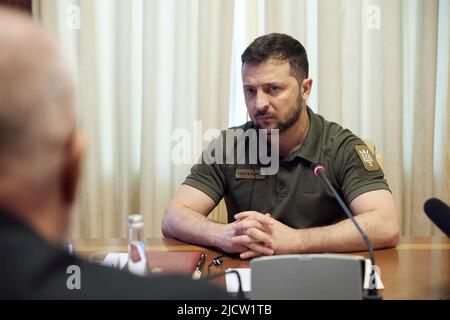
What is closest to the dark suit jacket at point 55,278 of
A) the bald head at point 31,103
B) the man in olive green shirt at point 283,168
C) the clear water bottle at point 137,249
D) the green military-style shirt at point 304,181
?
the bald head at point 31,103

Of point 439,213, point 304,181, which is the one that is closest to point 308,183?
point 304,181

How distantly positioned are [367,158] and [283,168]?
0.28m

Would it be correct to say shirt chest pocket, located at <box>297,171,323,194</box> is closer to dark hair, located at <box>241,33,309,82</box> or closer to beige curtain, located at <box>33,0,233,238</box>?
dark hair, located at <box>241,33,309,82</box>

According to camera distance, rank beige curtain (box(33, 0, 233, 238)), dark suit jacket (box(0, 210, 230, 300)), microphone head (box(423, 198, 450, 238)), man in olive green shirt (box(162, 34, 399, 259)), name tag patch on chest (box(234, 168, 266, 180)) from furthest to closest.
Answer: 1. beige curtain (box(33, 0, 233, 238))
2. name tag patch on chest (box(234, 168, 266, 180))
3. man in olive green shirt (box(162, 34, 399, 259))
4. microphone head (box(423, 198, 450, 238))
5. dark suit jacket (box(0, 210, 230, 300))

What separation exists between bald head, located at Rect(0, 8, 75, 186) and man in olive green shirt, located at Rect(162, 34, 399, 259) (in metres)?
1.20

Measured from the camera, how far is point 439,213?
1.12 metres

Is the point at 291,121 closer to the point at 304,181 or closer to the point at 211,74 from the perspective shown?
the point at 304,181

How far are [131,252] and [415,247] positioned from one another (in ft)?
2.80

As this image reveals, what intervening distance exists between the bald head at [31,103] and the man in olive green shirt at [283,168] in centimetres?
120

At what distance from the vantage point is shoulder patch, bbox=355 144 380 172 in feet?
5.97

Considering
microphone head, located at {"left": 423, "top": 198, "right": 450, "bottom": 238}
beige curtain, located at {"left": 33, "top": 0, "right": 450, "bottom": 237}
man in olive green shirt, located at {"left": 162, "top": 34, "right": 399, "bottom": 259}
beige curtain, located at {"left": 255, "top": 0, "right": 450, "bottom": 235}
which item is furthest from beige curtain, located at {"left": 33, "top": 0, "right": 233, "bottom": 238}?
microphone head, located at {"left": 423, "top": 198, "right": 450, "bottom": 238}

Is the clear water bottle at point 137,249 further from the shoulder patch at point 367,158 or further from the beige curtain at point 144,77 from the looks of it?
the beige curtain at point 144,77

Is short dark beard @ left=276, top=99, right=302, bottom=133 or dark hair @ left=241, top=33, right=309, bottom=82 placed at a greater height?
dark hair @ left=241, top=33, right=309, bottom=82
